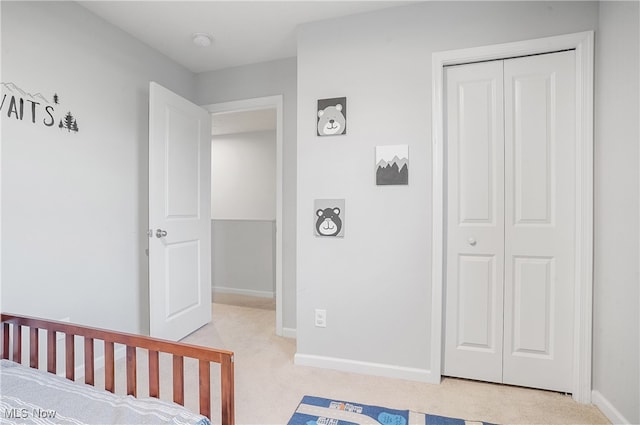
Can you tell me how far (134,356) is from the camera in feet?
3.73

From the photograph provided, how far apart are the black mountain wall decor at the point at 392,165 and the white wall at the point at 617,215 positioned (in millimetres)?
1020

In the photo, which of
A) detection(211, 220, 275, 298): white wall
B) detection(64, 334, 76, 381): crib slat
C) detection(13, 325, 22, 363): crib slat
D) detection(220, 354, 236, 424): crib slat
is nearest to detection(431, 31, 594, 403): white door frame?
detection(220, 354, 236, 424): crib slat

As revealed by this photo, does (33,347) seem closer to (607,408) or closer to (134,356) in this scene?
(134,356)

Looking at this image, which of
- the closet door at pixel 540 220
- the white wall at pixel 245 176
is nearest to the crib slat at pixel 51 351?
the closet door at pixel 540 220

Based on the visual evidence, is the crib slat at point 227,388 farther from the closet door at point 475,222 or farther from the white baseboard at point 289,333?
the white baseboard at point 289,333

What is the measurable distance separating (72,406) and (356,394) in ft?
4.64

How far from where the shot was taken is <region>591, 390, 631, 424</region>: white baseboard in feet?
5.22

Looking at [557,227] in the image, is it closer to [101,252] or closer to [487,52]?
[487,52]

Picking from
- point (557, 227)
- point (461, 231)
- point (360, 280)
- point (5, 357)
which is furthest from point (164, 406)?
point (557, 227)

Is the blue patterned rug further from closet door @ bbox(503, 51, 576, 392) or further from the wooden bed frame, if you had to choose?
the wooden bed frame

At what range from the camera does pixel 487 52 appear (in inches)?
77.3

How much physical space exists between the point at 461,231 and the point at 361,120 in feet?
3.15

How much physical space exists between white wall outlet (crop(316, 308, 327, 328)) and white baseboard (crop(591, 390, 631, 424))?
1556 mm

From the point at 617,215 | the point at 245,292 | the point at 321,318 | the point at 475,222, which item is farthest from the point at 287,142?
the point at 245,292
